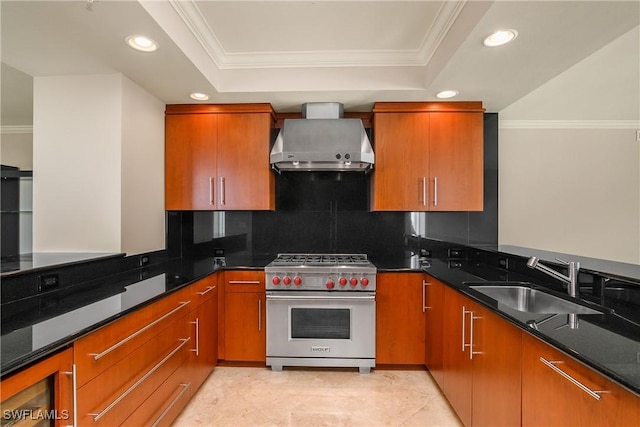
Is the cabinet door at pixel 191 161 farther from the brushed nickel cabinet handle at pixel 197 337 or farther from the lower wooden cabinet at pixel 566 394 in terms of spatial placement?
the lower wooden cabinet at pixel 566 394

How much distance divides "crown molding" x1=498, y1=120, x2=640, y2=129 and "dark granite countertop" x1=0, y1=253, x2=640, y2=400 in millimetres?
2027

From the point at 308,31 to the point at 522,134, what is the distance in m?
2.74

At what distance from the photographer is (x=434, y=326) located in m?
2.35

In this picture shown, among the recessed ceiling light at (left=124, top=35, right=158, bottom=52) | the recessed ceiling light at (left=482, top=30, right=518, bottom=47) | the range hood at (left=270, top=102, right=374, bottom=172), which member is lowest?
the range hood at (left=270, top=102, right=374, bottom=172)

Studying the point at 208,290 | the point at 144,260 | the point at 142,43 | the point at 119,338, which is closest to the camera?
the point at 119,338

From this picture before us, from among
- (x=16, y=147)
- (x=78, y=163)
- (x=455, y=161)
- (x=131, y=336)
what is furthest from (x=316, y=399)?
(x=16, y=147)

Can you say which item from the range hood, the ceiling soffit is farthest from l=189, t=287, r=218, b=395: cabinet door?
the ceiling soffit

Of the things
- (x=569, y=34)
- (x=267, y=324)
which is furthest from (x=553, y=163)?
(x=267, y=324)

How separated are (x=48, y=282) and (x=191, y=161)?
5.03 feet

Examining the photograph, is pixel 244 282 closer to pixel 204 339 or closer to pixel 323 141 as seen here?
pixel 204 339

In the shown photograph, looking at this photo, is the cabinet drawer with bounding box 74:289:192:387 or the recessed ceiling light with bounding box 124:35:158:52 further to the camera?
the recessed ceiling light with bounding box 124:35:158:52

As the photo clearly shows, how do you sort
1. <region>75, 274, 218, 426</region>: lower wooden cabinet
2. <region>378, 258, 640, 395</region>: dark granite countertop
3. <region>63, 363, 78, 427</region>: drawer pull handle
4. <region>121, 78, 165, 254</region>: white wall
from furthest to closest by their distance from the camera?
1. <region>121, 78, 165, 254</region>: white wall
2. <region>75, 274, 218, 426</region>: lower wooden cabinet
3. <region>63, 363, 78, 427</region>: drawer pull handle
4. <region>378, 258, 640, 395</region>: dark granite countertop

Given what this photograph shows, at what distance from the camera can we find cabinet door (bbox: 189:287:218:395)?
215cm

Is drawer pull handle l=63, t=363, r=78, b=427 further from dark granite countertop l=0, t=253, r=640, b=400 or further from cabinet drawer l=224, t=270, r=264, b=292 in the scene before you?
cabinet drawer l=224, t=270, r=264, b=292
